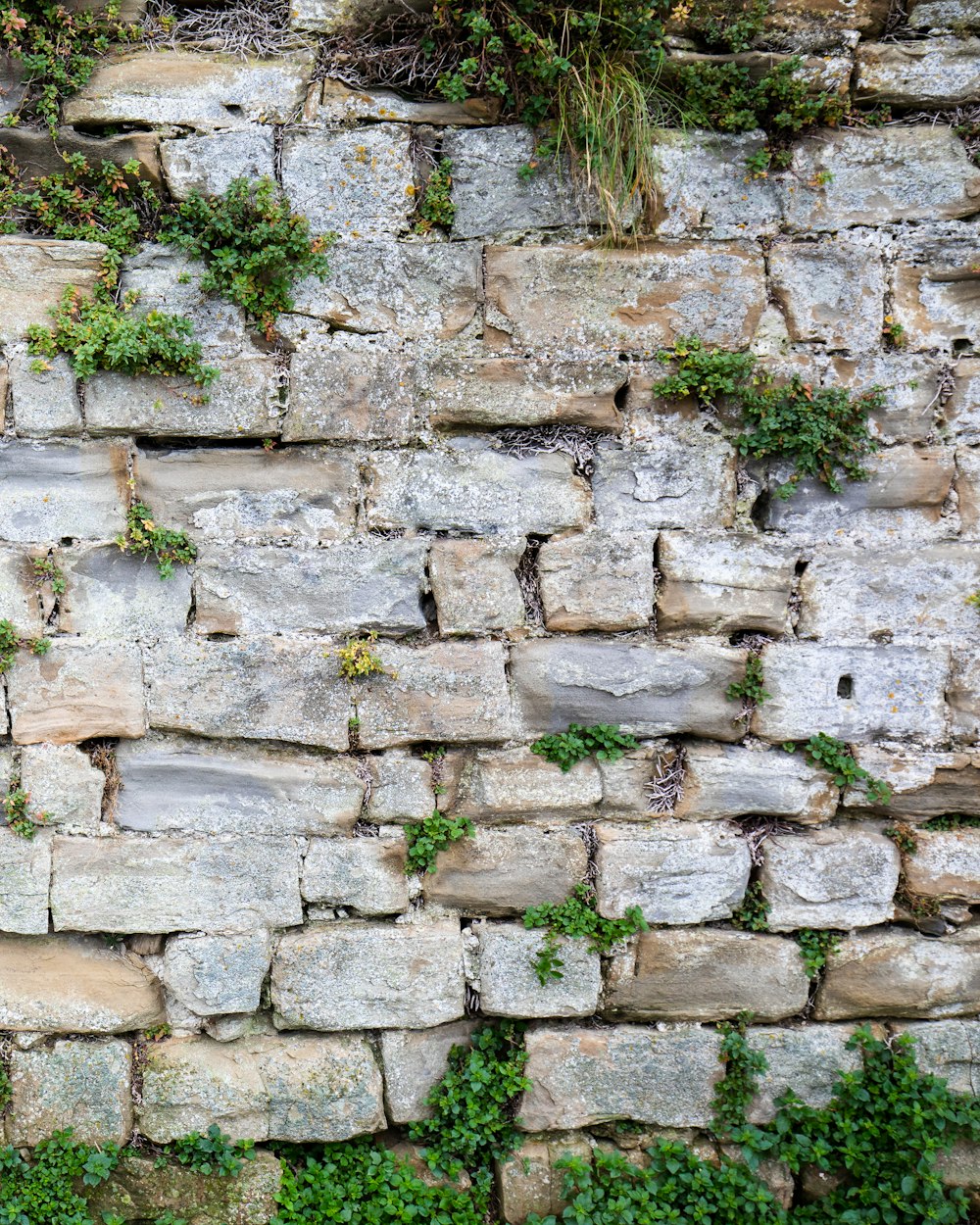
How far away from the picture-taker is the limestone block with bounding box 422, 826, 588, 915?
2.60m

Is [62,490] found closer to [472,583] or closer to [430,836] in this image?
[472,583]

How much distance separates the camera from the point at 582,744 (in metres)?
2.56

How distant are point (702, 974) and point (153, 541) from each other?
6.91ft

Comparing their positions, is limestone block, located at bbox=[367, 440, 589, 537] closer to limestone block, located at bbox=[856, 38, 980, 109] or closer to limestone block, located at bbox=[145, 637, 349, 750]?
limestone block, located at bbox=[145, 637, 349, 750]

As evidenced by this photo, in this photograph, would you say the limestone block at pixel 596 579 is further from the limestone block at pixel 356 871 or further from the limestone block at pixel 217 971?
the limestone block at pixel 217 971

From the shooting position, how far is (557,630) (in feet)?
8.59

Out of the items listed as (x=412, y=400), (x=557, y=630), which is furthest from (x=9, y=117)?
(x=557, y=630)

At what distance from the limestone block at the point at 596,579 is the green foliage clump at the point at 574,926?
83 cm

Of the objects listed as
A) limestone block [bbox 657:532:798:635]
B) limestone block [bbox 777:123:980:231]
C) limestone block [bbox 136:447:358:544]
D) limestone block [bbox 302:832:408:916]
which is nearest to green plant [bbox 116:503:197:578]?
limestone block [bbox 136:447:358:544]

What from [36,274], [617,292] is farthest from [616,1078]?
[36,274]

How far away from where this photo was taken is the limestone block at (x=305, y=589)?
8.42ft

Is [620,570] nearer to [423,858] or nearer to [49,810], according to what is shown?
[423,858]

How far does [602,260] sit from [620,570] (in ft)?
3.06

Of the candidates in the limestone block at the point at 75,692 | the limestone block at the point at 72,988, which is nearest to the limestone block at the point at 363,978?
the limestone block at the point at 72,988
